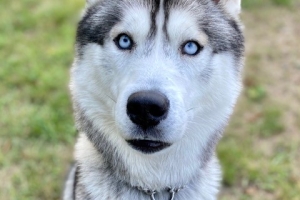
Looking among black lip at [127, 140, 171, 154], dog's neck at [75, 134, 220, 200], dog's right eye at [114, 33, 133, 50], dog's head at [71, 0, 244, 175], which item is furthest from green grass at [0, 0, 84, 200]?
dog's right eye at [114, 33, 133, 50]

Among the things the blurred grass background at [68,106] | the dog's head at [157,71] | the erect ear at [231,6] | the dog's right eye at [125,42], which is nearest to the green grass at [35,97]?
the blurred grass background at [68,106]

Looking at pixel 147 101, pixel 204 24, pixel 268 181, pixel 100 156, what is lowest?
pixel 268 181

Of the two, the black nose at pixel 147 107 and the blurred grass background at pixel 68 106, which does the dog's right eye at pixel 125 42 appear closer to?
the black nose at pixel 147 107

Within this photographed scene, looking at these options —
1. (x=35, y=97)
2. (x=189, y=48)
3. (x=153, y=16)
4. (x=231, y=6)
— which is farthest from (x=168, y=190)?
(x=35, y=97)

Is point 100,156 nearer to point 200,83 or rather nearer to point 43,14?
point 200,83

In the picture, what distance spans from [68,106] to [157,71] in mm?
2546

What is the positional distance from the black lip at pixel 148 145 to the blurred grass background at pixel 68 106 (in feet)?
5.80

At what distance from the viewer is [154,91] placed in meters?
2.38

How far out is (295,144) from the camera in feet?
15.0

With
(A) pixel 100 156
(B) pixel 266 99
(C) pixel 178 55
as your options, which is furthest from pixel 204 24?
(B) pixel 266 99

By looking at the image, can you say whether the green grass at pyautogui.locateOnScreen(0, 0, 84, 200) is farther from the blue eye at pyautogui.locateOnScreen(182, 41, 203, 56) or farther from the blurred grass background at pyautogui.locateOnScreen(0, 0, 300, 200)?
the blue eye at pyautogui.locateOnScreen(182, 41, 203, 56)

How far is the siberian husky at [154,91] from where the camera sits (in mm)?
2486

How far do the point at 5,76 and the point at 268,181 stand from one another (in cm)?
300

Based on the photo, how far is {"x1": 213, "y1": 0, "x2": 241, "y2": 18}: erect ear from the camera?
9.86 ft
